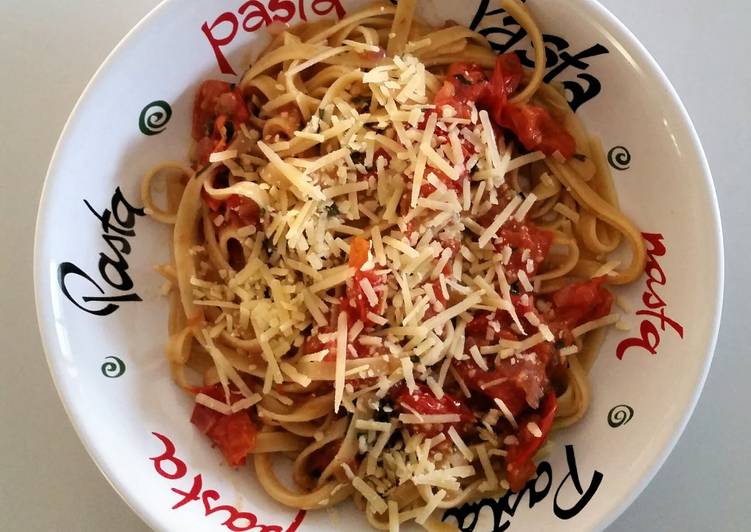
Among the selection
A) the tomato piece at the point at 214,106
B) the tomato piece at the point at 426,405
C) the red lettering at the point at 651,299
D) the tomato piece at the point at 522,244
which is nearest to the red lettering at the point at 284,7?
the tomato piece at the point at 214,106

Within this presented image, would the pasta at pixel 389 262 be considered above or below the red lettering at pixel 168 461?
above

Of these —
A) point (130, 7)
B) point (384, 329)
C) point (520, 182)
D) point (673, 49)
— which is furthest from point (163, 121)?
point (673, 49)

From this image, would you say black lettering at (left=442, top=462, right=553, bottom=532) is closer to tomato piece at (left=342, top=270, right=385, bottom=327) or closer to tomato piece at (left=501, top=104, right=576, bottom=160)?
tomato piece at (left=342, top=270, right=385, bottom=327)

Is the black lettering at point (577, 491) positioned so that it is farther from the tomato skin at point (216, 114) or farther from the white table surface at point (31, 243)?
the tomato skin at point (216, 114)

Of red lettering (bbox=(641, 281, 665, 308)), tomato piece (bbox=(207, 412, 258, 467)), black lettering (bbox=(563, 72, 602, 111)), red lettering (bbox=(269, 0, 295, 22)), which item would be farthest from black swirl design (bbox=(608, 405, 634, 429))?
red lettering (bbox=(269, 0, 295, 22))

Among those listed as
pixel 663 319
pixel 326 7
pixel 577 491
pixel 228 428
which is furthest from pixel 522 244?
pixel 228 428

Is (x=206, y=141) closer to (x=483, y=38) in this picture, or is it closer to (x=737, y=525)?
(x=483, y=38)
